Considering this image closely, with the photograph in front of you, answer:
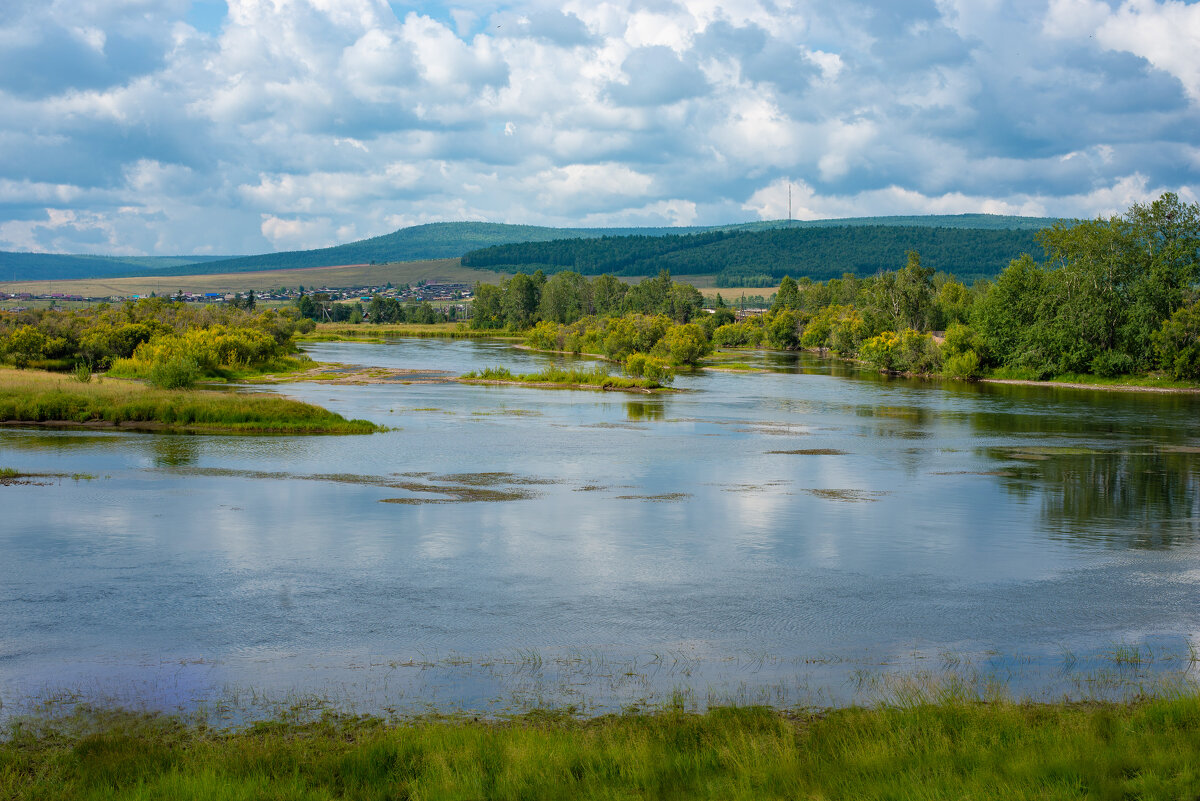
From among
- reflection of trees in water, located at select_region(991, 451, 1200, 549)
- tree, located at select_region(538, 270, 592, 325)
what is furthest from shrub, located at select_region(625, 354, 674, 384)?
tree, located at select_region(538, 270, 592, 325)

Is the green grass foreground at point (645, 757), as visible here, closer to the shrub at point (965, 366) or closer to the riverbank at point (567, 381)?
A: the riverbank at point (567, 381)

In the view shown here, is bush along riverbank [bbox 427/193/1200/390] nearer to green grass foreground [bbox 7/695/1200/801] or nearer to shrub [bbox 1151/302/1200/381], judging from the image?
shrub [bbox 1151/302/1200/381]

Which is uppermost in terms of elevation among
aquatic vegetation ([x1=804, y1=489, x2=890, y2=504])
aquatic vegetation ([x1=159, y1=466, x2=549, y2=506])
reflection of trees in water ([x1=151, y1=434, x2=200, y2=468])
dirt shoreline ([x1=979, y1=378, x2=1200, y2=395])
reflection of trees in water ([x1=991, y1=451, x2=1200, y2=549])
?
reflection of trees in water ([x1=151, y1=434, x2=200, y2=468])

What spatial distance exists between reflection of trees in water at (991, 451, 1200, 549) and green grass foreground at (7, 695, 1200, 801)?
1582cm

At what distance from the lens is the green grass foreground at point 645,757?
10.6m

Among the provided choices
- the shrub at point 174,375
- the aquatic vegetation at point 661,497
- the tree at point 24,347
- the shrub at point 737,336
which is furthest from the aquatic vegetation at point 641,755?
the shrub at point 737,336

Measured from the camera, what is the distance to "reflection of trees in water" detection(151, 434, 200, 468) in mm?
38000

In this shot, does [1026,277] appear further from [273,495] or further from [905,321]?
[273,495]

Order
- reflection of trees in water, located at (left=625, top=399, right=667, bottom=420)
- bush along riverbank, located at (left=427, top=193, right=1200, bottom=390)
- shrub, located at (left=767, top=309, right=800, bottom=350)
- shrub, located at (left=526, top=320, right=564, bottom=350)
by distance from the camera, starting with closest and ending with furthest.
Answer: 1. reflection of trees in water, located at (left=625, top=399, right=667, bottom=420)
2. bush along riverbank, located at (left=427, top=193, right=1200, bottom=390)
3. shrub, located at (left=526, top=320, right=564, bottom=350)
4. shrub, located at (left=767, top=309, right=800, bottom=350)

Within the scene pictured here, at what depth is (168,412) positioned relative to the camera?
162 feet

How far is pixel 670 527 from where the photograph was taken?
27.6 metres

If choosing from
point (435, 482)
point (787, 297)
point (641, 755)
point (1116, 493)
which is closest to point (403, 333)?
point (787, 297)

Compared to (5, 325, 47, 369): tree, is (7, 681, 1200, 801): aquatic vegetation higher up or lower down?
lower down

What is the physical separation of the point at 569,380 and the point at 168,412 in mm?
37642
